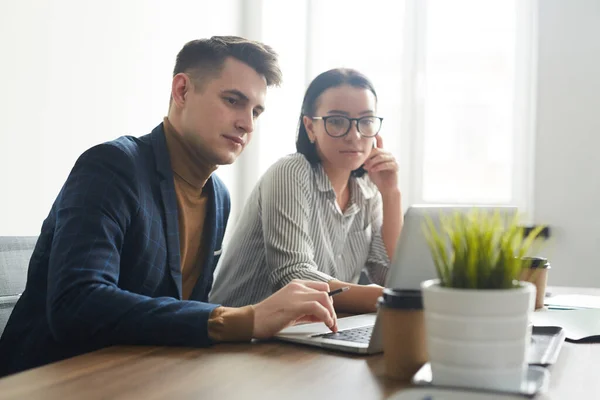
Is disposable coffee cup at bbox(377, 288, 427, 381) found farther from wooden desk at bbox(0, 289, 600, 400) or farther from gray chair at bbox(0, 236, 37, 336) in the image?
gray chair at bbox(0, 236, 37, 336)

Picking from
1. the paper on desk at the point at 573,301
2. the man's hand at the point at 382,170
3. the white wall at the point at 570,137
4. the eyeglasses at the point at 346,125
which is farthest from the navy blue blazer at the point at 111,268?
the white wall at the point at 570,137

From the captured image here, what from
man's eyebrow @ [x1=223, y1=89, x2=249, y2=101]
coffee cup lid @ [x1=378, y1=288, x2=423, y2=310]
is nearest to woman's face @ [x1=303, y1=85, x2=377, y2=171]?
man's eyebrow @ [x1=223, y1=89, x2=249, y2=101]

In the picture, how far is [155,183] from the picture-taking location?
1.43m

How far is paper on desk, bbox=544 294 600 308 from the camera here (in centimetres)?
153

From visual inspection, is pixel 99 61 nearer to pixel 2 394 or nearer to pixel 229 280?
pixel 229 280

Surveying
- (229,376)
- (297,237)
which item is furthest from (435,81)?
(229,376)

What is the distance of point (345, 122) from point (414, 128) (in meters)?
1.98

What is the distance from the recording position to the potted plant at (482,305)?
0.70 meters

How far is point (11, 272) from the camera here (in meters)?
1.47

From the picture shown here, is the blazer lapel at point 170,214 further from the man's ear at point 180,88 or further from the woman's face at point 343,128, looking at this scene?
the woman's face at point 343,128

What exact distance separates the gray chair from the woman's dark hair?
2.91 feet

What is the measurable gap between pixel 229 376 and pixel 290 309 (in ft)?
0.87

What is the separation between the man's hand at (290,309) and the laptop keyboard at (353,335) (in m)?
0.02

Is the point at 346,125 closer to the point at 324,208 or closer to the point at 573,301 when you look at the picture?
the point at 324,208
